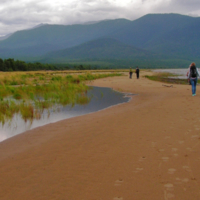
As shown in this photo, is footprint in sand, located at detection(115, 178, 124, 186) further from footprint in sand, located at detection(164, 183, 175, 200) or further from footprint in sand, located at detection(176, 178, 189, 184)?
footprint in sand, located at detection(176, 178, 189, 184)

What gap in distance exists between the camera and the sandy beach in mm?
4086

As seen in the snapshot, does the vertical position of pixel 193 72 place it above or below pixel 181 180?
above

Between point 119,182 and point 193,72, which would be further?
point 193,72

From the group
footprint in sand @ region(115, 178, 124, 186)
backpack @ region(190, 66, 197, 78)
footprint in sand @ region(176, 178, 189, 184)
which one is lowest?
footprint in sand @ region(115, 178, 124, 186)

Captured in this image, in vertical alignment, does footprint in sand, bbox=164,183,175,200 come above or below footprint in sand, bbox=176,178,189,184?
below

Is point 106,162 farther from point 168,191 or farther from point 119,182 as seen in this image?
point 168,191

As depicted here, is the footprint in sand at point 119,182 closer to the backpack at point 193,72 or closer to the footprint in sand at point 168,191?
the footprint in sand at point 168,191

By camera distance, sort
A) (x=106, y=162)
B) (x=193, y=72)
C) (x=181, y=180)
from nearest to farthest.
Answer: (x=181, y=180)
(x=106, y=162)
(x=193, y=72)

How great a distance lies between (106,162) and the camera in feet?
17.0

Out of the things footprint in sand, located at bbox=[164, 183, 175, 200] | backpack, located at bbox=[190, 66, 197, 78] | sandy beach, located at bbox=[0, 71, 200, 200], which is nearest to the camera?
footprint in sand, located at bbox=[164, 183, 175, 200]

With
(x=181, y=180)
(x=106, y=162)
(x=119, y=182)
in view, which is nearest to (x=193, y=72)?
(x=106, y=162)

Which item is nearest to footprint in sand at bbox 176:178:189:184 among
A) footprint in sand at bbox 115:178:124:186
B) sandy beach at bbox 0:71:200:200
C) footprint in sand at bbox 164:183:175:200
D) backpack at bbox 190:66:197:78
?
sandy beach at bbox 0:71:200:200

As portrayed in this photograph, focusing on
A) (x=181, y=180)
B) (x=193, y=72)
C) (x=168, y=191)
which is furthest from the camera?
(x=193, y=72)

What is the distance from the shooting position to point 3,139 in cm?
812
